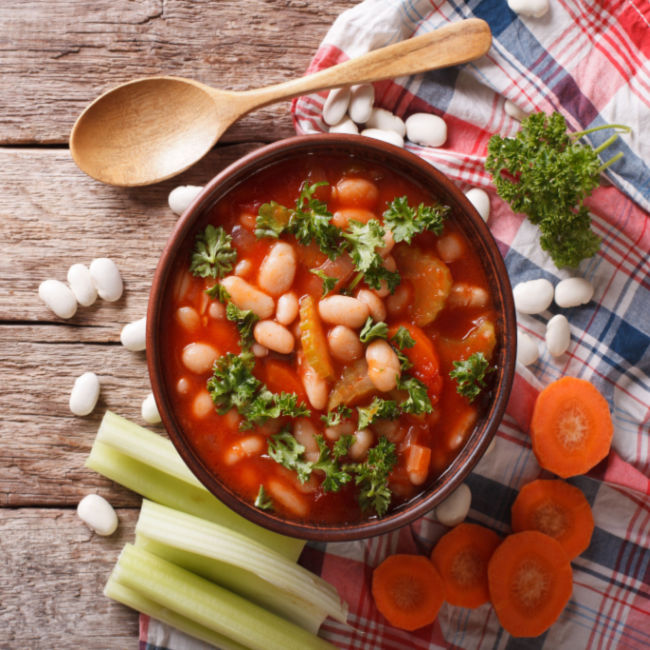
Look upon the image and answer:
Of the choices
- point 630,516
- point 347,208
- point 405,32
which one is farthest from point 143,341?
point 630,516

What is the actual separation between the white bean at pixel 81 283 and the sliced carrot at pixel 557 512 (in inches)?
74.4

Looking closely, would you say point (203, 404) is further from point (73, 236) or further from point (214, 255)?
point (73, 236)

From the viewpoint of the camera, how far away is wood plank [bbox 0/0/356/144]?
9.24ft

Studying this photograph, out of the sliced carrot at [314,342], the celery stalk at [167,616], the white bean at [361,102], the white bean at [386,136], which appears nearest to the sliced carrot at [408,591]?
the celery stalk at [167,616]

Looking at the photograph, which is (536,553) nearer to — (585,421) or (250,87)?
(585,421)

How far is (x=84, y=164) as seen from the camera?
2.69 m

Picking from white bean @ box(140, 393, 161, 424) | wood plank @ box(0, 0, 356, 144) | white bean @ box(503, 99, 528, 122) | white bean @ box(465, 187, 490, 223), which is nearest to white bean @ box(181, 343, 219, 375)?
white bean @ box(140, 393, 161, 424)

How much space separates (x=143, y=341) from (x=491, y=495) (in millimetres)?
1528

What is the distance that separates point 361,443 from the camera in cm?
227

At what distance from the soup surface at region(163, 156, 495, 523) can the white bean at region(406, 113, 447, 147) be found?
48 centimetres

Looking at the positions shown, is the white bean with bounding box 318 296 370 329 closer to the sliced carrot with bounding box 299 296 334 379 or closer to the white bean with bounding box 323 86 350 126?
the sliced carrot with bounding box 299 296 334 379

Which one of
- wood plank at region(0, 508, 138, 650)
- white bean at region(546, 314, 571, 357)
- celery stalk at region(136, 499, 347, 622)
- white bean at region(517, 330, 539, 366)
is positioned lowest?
wood plank at region(0, 508, 138, 650)

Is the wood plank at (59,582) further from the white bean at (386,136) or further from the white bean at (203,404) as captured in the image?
the white bean at (386,136)

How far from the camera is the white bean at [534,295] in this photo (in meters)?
2.74
